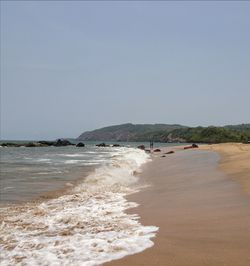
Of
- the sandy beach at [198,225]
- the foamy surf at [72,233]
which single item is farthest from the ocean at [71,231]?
the sandy beach at [198,225]

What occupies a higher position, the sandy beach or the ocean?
the sandy beach

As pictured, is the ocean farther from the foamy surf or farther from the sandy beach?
the sandy beach

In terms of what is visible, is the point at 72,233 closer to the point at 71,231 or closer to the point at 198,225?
the point at 71,231

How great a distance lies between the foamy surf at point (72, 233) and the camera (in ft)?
20.7

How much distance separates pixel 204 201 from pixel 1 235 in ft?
17.9

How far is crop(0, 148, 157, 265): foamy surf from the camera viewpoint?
6.31 metres

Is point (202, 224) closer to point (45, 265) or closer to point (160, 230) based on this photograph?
point (160, 230)

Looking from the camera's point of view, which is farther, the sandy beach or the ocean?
the ocean

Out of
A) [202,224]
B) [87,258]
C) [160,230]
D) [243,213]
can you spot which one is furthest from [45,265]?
[243,213]

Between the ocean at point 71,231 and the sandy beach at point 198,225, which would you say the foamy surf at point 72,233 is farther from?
the sandy beach at point 198,225

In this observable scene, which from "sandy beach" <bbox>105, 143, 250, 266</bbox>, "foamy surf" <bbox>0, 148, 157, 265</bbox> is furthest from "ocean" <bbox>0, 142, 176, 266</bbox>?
"sandy beach" <bbox>105, 143, 250, 266</bbox>

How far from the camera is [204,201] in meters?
10.7

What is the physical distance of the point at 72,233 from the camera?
A: 7.97 meters

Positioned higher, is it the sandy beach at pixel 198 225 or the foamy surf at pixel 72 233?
the sandy beach at pixel 198 225
